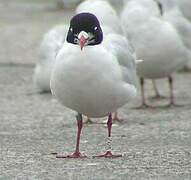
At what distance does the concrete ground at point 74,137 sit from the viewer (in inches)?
216

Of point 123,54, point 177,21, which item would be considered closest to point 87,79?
point 123,54

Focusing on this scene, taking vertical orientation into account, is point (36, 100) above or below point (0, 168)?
below

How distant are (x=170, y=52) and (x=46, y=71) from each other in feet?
5.33

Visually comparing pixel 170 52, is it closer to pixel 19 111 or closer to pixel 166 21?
pixel 166 21

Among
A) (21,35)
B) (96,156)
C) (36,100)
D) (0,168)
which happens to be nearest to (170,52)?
(36,100)

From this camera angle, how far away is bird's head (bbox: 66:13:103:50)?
5.69 m

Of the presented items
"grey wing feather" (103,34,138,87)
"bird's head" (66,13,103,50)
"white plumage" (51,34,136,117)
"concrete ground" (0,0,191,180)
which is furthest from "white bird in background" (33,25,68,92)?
"bird's head" (66,13,103,50)

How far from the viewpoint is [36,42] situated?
1245 centimetres

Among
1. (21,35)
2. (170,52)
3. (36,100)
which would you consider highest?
(170,52)

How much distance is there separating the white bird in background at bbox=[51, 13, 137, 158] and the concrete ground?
34cm

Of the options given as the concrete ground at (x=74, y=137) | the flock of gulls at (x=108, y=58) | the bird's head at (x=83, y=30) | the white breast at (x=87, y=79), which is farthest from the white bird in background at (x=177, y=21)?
the bird's head at (x=83, y=30)

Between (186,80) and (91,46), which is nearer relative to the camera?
(91,46)

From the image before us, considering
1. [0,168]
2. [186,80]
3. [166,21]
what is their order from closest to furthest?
[0,168] < [166,21] < [186,80]

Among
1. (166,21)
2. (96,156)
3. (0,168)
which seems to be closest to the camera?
(0,168)
